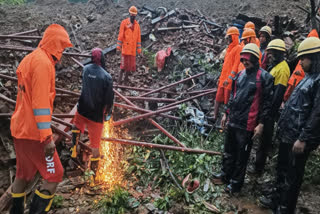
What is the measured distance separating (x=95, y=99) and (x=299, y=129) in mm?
3263

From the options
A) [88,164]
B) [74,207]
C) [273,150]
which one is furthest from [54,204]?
[273,150]

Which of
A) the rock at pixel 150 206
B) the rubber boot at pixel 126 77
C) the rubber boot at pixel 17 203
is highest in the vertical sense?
the rubber boot at pixel 126 77

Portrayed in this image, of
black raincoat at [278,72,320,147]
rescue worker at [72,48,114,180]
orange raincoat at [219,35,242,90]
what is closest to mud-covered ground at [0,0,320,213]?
rescue worker at [72,48,114,180]

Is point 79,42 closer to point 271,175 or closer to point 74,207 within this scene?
point 74,207

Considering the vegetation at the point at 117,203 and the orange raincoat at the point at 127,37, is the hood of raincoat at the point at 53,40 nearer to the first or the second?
the vegetation at the point at 117,203

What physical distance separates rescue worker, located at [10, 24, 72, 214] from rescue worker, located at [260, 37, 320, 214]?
319 cm

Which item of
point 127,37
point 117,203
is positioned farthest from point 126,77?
point 117,203

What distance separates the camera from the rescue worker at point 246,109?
3859mm

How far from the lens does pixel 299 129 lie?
3.15 m

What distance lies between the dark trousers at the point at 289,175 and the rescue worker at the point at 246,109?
521 mm

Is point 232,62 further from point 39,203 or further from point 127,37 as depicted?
point 39,203

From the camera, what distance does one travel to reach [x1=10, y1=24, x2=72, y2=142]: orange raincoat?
269cm

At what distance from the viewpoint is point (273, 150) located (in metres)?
5.20

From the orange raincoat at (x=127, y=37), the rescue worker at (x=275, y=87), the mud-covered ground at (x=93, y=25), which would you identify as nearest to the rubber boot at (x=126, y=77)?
the mud-covered ground at (x=93, y=25)
